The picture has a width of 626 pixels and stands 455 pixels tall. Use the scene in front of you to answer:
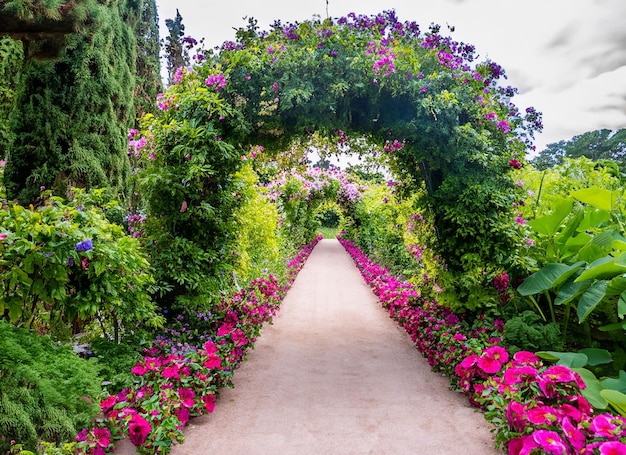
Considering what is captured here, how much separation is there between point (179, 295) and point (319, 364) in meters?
1.58

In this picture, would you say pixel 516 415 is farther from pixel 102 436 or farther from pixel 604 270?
pixel 102 436

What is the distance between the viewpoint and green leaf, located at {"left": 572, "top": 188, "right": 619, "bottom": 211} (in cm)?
304

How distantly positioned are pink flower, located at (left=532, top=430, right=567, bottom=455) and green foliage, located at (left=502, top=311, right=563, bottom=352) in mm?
1340

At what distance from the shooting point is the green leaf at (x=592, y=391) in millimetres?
2096

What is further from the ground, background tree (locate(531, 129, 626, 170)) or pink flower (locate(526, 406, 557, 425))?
background tree (locate(531, 129, 626, 170))

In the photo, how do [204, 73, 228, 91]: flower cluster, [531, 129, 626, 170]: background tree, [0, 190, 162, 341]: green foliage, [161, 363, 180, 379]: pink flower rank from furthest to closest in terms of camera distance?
[531, 129, 626, 170]: background tree < [204, 73, 228, 91]: flower cluster < [161, 363, 180, 379]: pink flower < [0, 190, 162, 341]: green foliage

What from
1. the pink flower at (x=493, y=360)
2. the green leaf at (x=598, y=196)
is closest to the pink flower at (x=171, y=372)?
the pink flower at (x=493, y=360)

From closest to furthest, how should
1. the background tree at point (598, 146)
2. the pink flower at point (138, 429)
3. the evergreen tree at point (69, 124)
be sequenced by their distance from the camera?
the pink flower at point (138, 429)
the evergreen tree at point (69, 124)
the background tree at point (598, 146)

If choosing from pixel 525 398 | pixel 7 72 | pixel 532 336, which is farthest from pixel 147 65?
pixel 525 398

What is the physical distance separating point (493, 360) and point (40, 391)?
9.10 feet

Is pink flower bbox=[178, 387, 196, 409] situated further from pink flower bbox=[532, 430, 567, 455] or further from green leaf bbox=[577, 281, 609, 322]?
green leaf bbox=[577, 281, 609, 322]

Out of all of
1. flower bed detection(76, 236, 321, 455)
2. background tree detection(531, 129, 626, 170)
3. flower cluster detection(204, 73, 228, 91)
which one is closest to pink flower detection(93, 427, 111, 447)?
flower bed detection(76, 236, 321, 455)

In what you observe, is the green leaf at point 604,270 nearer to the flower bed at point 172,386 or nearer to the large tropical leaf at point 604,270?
the large tropical leaf at point 604,270

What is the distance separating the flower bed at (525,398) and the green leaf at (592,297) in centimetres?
44
